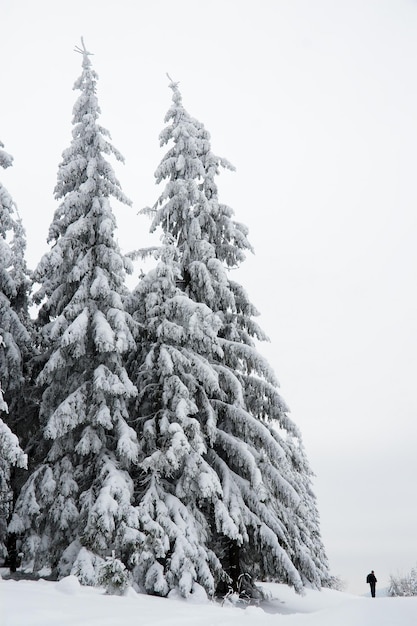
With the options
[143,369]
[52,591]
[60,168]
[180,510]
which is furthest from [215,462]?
[60,168]

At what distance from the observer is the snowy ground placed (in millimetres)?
8047

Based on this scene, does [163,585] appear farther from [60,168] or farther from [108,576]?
[60,168]

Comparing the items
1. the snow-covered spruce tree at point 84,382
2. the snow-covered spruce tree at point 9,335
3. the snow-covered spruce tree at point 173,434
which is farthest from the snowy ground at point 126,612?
the snow-covered spruce tree at point 9,335

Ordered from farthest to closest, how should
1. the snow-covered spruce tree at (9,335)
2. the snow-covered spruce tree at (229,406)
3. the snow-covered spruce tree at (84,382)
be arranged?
1. the snow-covered spruce tree at (9,335)
2. the snow-covered spruce tree at (229,406)
3. the snow-covered spruce tree at (84,382)

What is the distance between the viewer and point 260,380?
66.2ft

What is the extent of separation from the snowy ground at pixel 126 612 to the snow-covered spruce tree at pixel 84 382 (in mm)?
4174

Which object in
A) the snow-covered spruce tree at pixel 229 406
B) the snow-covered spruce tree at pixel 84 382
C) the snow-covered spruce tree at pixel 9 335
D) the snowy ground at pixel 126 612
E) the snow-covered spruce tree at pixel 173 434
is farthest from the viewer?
the snow-covered spruce tree at pixel 9 335

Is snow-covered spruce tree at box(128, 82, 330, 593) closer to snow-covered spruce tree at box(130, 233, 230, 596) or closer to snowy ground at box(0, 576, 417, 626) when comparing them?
snow-covered spruce tree at box(130, 233, 230, 596)

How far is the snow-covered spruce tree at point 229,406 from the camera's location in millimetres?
17656

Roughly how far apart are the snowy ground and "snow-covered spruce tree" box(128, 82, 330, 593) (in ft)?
15.5

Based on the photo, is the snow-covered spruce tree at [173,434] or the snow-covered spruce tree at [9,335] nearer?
the snow-covered spruce tree at [173,434]

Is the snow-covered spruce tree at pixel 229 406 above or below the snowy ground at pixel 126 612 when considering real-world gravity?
above

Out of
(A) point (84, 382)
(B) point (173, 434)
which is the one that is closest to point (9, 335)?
(A) point (84, 382)

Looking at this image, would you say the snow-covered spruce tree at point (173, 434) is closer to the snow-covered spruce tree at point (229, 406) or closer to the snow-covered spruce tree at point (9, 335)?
the snow-covered spruce tree at point (229, 406)
